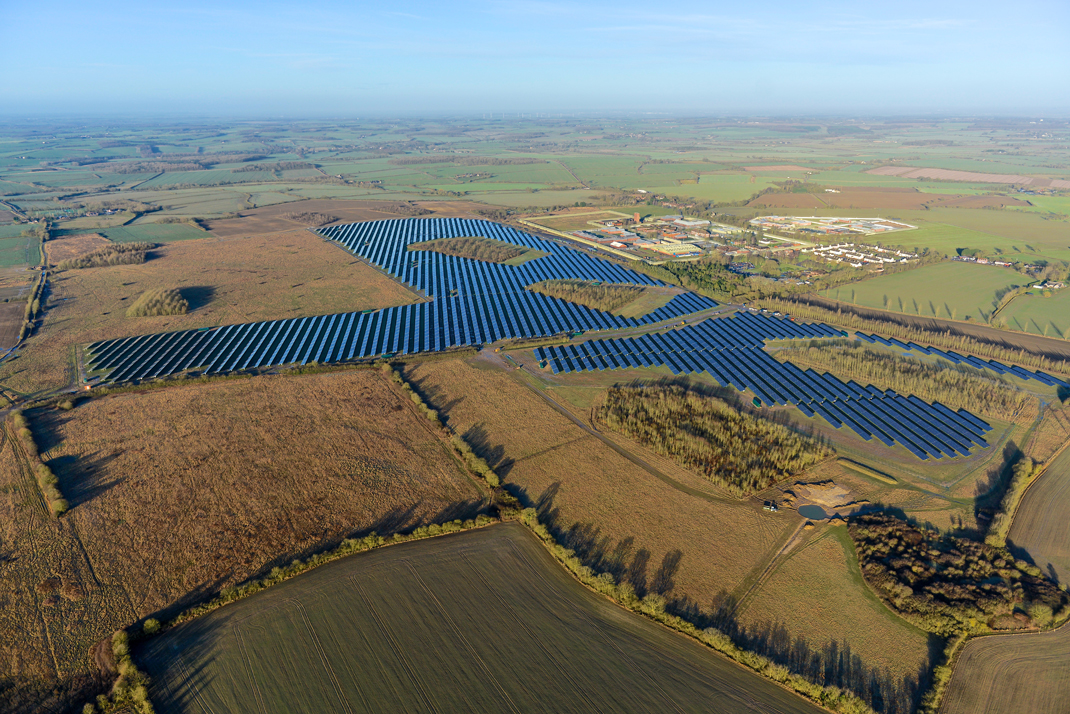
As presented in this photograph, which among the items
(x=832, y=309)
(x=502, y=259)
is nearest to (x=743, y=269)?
(x=832, y=309)

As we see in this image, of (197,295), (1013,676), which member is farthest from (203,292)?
(1013,676)

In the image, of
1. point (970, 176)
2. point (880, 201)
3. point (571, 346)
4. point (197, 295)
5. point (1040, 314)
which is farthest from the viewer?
point (970, 176)

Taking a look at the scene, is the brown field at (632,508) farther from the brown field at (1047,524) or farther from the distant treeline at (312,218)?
the distant treeline at (312,218)

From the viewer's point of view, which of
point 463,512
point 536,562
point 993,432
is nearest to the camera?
point 536,562

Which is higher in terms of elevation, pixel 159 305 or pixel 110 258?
pixel 110 258

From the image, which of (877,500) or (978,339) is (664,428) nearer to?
(877,500)

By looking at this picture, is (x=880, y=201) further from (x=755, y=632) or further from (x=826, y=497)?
(x=755, y=632)

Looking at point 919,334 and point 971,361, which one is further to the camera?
point 919,334

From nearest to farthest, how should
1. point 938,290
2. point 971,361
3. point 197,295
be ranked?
point 971,361, point 197,295, point 938,290
